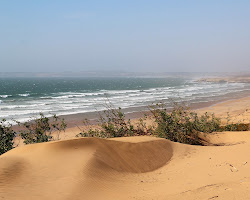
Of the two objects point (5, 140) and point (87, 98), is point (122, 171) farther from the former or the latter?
point (87, 98)

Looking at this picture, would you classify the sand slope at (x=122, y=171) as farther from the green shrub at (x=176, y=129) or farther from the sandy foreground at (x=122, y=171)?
the green shrub at (x=176, y=129)

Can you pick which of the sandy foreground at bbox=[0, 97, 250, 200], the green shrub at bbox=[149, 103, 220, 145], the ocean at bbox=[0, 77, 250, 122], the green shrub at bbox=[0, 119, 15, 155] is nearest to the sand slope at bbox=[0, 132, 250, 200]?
the sandy foreground at bbox=[0, 97, 250, 200]

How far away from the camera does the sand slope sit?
5547mm

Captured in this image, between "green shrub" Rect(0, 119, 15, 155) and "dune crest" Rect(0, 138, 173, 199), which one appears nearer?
"dune crest" Rect(0, 138, 173, 199)

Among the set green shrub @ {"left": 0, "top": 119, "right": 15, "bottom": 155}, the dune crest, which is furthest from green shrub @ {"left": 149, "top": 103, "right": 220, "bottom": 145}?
green shrub @ {"left": 0, "top": 119, "right": 15, "bottom": 155}

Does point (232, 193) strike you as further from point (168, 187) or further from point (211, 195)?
point (168, 187)

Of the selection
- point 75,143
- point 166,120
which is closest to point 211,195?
point 75,143

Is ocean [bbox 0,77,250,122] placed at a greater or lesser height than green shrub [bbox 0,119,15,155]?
lesser

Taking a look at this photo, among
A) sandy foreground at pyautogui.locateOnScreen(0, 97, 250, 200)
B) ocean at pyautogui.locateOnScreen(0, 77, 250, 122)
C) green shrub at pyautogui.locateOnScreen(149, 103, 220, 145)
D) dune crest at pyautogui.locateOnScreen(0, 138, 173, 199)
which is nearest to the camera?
sandy foreground at pyautogui.locateOnScreen(0, 97, 250, 200)

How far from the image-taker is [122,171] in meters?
7.25

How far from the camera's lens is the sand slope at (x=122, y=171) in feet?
18.2

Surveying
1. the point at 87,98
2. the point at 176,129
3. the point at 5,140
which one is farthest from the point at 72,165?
the point at 87,98

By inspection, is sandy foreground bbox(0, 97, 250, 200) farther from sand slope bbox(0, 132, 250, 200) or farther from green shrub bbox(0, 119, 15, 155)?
green shrub bbox(0, 119, 15, 155)

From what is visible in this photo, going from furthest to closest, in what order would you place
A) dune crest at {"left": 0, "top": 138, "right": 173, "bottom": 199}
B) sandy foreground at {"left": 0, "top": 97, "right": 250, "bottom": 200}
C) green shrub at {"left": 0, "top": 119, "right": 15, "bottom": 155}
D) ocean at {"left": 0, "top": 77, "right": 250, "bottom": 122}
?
ocean at {"left": 0, "top": 77, "right": 250, "bottom": 122}
green shrub at {"left": 0, "top": 119, "right": 15, "bottom": 155}
dune crest at {"left": 0, "top": 138, "right": 173, "bottom": 199}
sandy foreground at {"left": 0, "top": 97, "right": 250, "bottom": 200}
